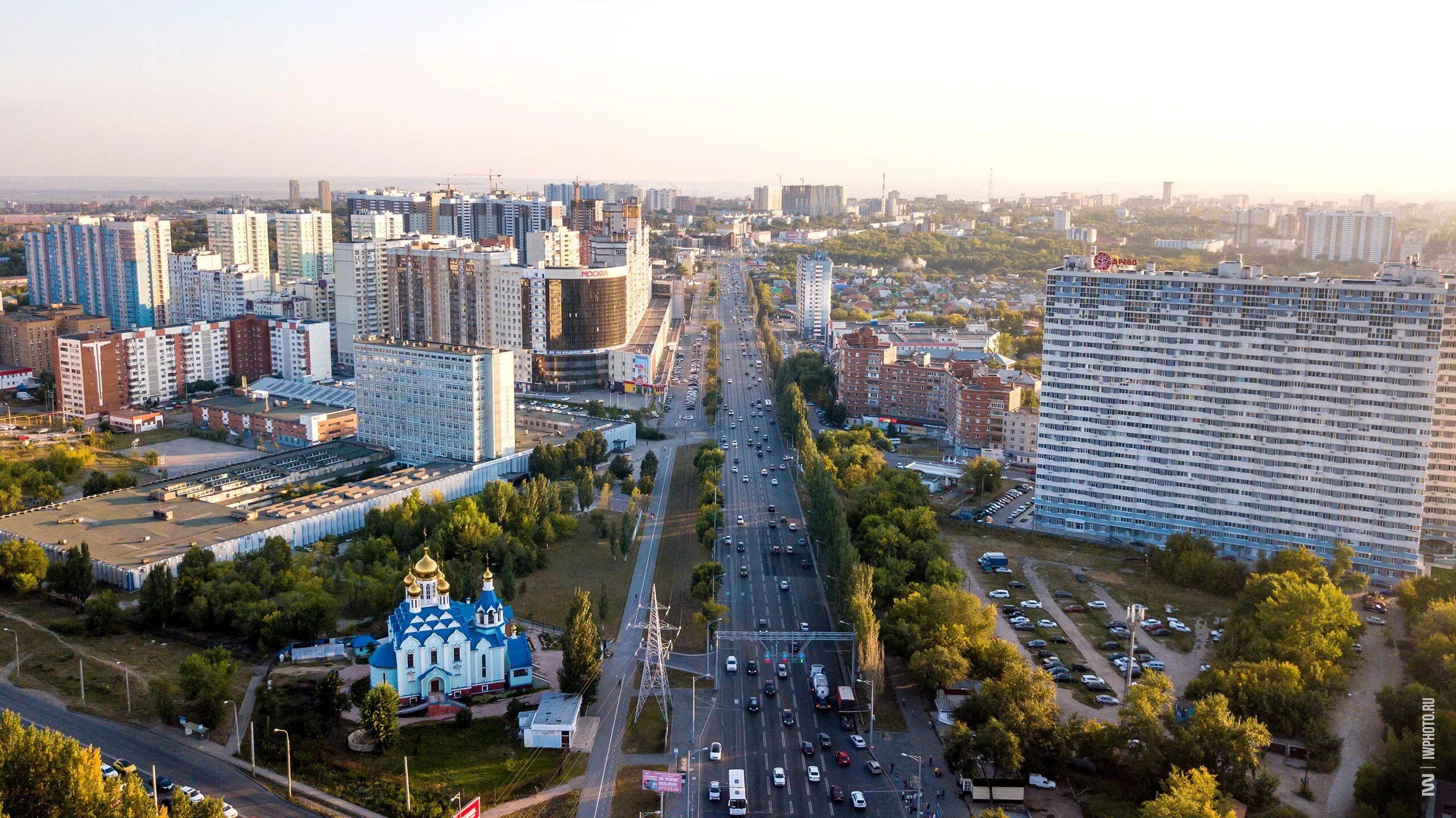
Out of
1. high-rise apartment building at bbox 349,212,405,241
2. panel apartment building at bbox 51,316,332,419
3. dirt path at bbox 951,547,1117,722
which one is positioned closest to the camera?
dirt path at bbox 951,547,1117,722

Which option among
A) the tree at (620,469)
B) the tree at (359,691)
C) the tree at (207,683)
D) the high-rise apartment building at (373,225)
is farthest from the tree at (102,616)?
the high-rise apartment building at (373,225)

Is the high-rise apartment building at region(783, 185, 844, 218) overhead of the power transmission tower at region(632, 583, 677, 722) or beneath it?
overhead

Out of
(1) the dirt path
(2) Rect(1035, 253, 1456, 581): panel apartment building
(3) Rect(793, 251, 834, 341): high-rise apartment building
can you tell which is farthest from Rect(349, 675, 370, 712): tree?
(3) Rect(793, 251, 834, 341): high-rise apartment building

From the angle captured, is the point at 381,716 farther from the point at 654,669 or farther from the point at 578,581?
the point at 578,581

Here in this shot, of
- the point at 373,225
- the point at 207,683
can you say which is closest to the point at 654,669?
the point at 207,683

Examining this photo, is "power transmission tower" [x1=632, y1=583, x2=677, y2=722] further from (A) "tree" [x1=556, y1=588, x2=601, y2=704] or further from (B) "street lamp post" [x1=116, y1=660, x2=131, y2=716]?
(B) "street lamp post" [x1=116, y1=660, x2=131, y2=716]

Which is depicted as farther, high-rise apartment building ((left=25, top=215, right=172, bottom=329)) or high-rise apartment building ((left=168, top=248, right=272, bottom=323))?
high-rise apartment building ((left=25, top=215, right=172, bottom=329))

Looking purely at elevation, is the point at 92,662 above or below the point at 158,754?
above
